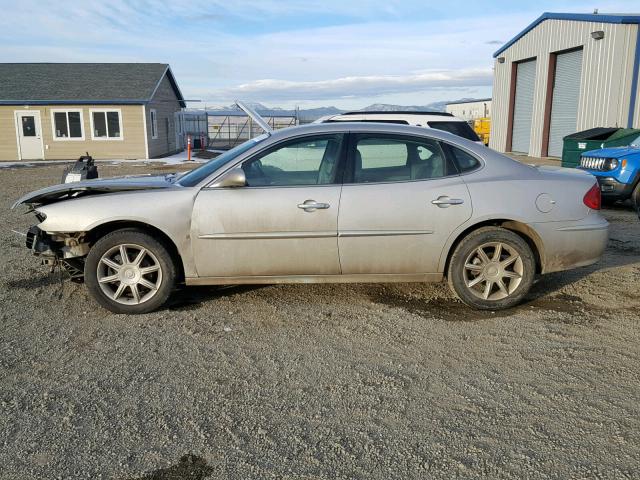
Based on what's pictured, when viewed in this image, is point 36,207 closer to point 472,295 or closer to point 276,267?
point 276,267

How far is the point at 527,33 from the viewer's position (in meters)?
25.3

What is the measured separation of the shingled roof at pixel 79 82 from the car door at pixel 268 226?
24395 mm

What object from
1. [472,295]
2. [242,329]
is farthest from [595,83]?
[242,329]

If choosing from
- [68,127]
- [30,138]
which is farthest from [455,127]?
[30,138]

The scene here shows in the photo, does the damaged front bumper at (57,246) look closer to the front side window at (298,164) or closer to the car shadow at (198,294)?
the car shadow at (198,294)

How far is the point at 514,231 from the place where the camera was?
5090 mm

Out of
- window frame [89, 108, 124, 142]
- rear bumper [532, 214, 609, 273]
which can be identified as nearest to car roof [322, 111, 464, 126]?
rear bumper [532, 214, 609, 273]

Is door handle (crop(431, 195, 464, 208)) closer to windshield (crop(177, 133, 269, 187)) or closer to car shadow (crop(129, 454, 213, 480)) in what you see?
windshield (crop(177, 133, 269, 187))

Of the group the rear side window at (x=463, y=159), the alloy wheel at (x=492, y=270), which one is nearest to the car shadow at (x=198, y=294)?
the alloy wheel at (x=492, y=270)

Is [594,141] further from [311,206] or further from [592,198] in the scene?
[311,206]

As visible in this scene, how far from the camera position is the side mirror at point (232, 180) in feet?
15.5

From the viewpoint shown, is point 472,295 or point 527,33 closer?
point 472,295

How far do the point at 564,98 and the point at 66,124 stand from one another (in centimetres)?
2224

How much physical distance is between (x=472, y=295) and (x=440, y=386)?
4.97 ft
